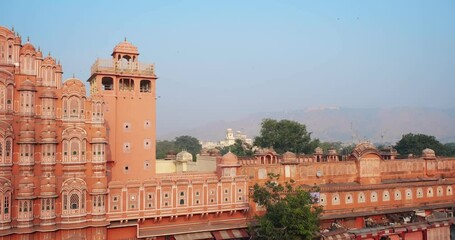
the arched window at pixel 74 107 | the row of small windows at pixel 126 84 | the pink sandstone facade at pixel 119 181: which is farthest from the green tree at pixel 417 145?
the arched window at pixel 74 107

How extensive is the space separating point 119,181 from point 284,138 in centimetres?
4105

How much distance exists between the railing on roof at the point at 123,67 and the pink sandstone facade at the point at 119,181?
0.08m

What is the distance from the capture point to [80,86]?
89.1 feet

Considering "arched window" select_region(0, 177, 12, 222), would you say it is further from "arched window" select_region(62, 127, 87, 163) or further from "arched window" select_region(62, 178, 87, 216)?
"arched window" select_region(62, 127, 87, 163)

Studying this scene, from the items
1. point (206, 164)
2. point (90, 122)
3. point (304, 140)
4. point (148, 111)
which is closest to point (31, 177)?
point (90, 122)

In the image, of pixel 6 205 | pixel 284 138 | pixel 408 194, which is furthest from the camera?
pixel 284 138

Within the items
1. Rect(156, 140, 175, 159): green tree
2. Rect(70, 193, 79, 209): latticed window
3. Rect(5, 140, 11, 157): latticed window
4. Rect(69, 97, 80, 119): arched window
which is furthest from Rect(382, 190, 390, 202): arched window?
Rect(156, 140, 175, 159): green tree

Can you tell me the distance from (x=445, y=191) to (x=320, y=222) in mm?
15065

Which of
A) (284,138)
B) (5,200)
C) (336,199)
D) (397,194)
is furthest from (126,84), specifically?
(284,138)

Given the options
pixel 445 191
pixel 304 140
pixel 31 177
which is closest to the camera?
pixel 31 177

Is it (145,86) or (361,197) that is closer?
(145,86)

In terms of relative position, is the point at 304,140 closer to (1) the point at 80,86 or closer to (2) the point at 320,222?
(2) the point at 320,222

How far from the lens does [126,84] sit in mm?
33719

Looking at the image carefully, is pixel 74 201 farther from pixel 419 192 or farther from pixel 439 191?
pixel 439 191
